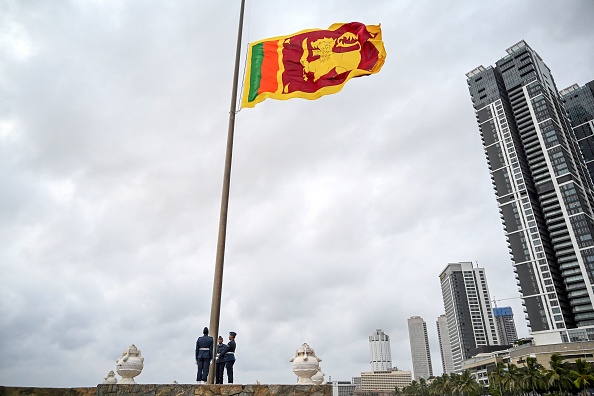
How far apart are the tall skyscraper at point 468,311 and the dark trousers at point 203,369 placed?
187m

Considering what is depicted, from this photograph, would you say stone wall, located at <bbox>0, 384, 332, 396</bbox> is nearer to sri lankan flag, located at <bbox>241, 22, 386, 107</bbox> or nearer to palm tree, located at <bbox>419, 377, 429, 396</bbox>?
sri lankan flag, located at <bbox>241, 22, 386, 107</bbox>

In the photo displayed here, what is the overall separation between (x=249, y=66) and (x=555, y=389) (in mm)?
69487

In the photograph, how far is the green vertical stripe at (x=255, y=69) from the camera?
1352cm

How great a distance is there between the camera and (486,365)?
12150 cm

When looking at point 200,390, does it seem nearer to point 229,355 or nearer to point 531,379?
point 229,355

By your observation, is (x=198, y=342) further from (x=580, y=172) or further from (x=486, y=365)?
(x=580, y=172)

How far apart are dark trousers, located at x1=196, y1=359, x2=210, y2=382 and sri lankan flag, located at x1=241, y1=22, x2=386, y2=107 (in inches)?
304

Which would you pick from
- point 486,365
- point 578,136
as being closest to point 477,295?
point 486,365

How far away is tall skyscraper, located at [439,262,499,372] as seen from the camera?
17635 cm

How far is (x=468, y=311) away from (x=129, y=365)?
19330cm

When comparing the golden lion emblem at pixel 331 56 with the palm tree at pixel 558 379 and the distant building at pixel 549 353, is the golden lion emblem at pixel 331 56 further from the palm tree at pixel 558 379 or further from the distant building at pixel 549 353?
the distant building at pixel 549 353

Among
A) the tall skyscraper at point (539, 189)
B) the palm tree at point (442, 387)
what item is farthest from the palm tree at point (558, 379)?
the tall skyscraper at point (539, 189)

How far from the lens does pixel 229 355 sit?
424 inches

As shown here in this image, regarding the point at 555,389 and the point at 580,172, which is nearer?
the point at 555,389
